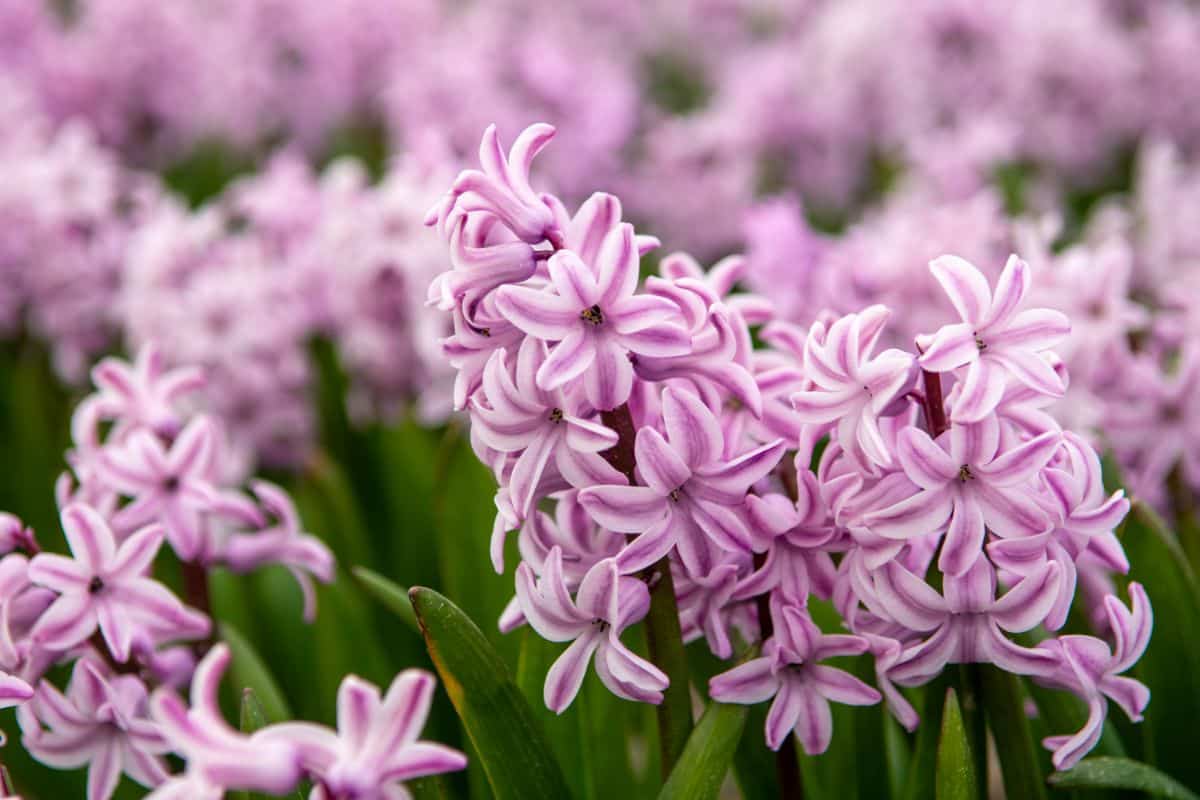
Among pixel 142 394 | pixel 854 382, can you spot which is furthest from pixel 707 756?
pixel 142 394

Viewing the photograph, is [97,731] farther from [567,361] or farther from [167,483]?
[567,361]

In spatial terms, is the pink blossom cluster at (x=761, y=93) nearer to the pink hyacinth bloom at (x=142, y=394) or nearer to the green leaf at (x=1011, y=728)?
the pink hyacinth bloom at (x=142, y=394)

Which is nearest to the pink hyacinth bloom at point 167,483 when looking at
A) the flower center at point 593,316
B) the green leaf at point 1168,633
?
the flower center at point 593,316

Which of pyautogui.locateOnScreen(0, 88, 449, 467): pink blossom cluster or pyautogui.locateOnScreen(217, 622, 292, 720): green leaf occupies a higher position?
pyautogui.locateOnScreen(0, 88, 449, 467): pink blossom cluster

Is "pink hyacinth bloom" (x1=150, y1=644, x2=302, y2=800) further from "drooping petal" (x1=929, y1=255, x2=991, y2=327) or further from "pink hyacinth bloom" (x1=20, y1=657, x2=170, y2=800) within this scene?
"drooping petal" (x1=929, y1=255, x2=991, y2=327)

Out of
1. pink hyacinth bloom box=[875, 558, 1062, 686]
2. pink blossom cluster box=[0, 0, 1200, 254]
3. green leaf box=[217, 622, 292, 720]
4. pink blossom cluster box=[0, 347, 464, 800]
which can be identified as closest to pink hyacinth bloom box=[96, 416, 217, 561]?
→ pink blossom cluster box=[0, 347, 464, 800]

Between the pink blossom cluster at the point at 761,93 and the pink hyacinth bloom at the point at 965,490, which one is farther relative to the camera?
the pink blossom cluster at the point at 761,93

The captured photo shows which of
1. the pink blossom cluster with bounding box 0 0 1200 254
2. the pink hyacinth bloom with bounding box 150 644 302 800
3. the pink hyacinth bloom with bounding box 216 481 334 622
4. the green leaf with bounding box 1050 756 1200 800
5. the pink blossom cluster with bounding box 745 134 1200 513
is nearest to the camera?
the pink hyacinth bloom with bounding box 150 644 302 800

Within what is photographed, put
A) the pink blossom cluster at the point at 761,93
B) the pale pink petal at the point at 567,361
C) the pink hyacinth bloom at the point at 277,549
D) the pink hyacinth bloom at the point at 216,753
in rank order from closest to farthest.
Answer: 1. the pink hyacinth bloom at the point at 216,753
2. the pale pink petal at the point at 567,361
3. the pink hyacinth bloom at the point at 277,549
4. the pink blossom cluster at the point at 761,93
